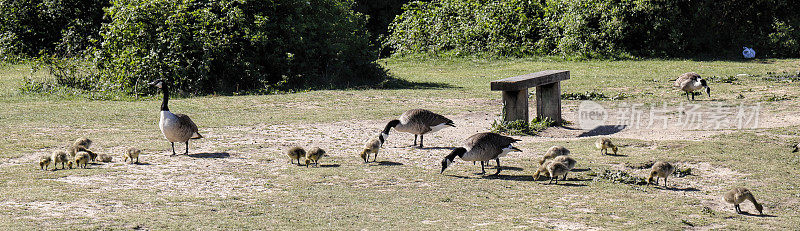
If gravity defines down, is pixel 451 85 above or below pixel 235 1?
below

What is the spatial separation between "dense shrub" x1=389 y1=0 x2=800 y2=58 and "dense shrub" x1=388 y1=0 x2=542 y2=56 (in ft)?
0.19

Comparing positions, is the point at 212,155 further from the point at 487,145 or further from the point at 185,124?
the point at 487,145

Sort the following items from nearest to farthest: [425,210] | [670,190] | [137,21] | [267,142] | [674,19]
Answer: [425,210], [670,190], [267,142], [137,21], [674,19]

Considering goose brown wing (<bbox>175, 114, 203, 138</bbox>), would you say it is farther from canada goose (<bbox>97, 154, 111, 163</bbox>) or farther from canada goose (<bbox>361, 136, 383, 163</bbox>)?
canada goose (<bbox>361, 136, 383, 163</bbox>)

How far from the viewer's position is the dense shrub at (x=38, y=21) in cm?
2911

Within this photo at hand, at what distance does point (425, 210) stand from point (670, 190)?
9.27 ft

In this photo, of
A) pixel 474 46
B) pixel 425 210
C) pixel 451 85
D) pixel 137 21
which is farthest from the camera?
pixel 474 46

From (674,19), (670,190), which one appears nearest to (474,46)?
(674,19)

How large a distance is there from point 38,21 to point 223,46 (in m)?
13.0

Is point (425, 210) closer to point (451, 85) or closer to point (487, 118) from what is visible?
point (487, 118)

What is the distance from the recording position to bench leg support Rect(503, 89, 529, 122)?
13703 millimetres

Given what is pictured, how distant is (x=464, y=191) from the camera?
28.9 feet

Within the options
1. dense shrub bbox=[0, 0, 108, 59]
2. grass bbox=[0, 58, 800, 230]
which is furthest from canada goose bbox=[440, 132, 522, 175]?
dense shrub bbox=[0, 0, 108, 59]

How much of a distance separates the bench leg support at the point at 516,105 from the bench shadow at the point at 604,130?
3.45 feet
